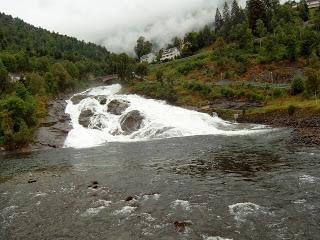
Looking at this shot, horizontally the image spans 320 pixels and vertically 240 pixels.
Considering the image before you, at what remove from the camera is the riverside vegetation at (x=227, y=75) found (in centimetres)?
7988

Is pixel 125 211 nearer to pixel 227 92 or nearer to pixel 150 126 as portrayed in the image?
pixel 150 126

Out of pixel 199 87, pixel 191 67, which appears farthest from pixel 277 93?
pixel 191 67

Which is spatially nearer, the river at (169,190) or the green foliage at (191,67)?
the river at (169,190)

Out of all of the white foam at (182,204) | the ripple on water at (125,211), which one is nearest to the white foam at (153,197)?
the white foam at (182,204)

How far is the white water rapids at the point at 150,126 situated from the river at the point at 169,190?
4.31 metres

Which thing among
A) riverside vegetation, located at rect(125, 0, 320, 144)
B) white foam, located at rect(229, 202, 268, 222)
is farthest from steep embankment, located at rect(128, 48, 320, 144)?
white foam, located at rect(229, 202, 268, 222)

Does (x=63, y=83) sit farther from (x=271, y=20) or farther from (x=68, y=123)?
(x=271, y=20)

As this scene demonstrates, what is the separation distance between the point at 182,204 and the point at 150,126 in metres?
44.8

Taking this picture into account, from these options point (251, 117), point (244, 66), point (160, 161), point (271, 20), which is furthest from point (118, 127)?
point (271, 20)

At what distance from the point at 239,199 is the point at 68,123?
200 feet

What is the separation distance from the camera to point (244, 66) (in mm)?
116875

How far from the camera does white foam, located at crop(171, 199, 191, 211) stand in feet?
102

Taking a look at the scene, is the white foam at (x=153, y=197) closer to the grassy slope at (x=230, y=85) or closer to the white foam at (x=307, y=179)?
the white foam at (x=307, y=179)

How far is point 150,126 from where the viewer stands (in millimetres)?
76250
